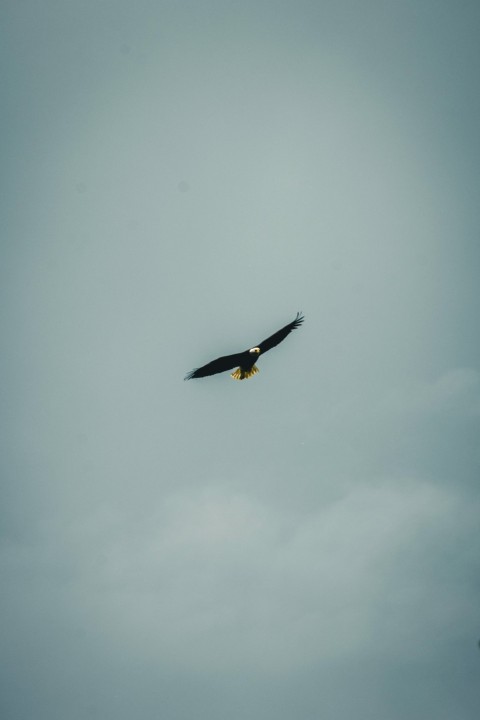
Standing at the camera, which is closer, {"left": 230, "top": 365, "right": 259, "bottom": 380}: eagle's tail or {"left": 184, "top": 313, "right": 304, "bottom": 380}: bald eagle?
{"left": 184, "top": 313, "right": 304, "bottom": 380}: bald eagle

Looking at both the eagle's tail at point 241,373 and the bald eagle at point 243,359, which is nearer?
the bald eagle at point 243,359

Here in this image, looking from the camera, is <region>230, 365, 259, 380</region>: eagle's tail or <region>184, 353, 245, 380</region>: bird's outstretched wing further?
<region>230, 365, 259, 380</region>: eagle's tail

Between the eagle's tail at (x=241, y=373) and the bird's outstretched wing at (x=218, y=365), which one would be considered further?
the eagle's tail at (x=241, y=373)

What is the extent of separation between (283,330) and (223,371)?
2.89 meters

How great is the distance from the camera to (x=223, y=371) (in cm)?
1792

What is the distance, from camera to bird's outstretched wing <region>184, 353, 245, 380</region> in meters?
17.0

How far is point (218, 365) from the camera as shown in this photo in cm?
1733

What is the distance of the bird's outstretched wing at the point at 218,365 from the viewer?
17.0 m

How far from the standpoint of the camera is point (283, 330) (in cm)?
1706
